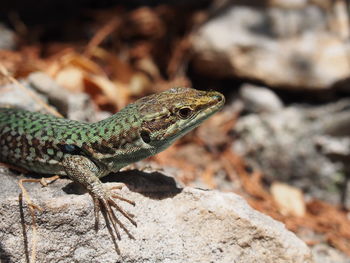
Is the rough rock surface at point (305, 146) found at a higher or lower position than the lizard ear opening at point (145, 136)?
lower

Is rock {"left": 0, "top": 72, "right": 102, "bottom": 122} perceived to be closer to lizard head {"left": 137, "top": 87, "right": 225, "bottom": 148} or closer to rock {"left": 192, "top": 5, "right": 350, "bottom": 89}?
lizard head {"left": 137, "top": 87, "right": 225, "bottom": 148}

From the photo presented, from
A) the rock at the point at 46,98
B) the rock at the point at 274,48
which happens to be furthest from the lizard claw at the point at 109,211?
the rock at the point at 274,48

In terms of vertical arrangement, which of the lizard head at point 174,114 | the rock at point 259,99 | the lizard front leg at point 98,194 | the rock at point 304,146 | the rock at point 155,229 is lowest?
the rock at point 304,146

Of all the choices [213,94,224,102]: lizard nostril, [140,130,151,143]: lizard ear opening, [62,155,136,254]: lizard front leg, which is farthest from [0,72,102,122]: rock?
[213,94,224,102]: lizard nostril

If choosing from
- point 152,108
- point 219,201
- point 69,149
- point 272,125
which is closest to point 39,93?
point 69,149

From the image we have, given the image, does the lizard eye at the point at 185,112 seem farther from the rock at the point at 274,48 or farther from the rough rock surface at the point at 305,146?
the rock at the point at 274,48

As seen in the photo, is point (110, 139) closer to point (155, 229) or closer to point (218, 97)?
point (155, 229)

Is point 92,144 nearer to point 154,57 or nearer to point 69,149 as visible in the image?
point 69,149
